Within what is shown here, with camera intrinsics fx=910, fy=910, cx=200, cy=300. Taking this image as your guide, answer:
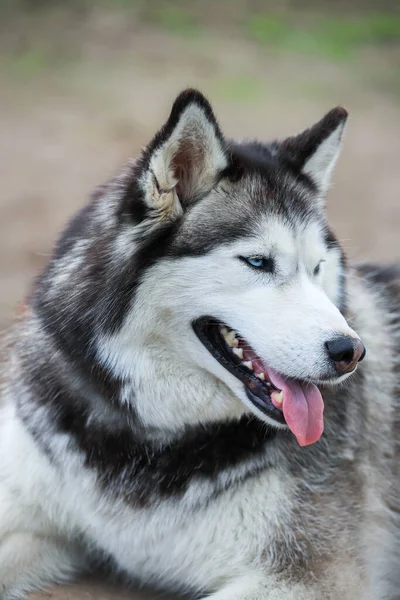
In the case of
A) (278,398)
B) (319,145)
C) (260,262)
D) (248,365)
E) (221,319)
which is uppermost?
(319,145)

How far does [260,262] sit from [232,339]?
0.27 m

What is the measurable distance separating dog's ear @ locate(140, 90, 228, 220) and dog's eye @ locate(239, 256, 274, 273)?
27 cm

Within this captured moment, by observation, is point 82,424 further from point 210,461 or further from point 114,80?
point 114,80

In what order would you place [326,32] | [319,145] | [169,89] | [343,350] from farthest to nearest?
[326,32] < [169,89] < [319,145] < [343,350]

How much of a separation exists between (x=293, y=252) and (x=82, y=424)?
0.95 m

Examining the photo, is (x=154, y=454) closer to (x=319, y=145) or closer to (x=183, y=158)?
(x=183, y=158)

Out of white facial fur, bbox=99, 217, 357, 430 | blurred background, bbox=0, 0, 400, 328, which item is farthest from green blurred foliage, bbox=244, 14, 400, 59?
white facial fur, bbox=99, 217, 357, 430

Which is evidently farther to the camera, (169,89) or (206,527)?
(169,89)

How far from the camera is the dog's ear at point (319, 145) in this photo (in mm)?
3289

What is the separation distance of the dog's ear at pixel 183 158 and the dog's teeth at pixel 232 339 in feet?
1.39

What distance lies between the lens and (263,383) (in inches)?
117

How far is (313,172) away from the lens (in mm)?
3348

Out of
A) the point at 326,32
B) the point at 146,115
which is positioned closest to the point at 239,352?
the point at 146,115

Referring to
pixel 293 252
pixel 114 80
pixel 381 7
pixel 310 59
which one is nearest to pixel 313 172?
pixel 293 252
